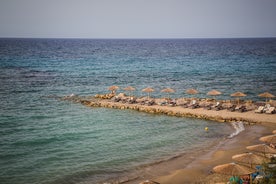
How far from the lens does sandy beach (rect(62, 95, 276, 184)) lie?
59.9ft

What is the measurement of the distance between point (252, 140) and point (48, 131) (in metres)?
17.9

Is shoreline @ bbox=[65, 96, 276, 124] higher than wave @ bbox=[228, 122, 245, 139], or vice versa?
shoreline @ bbox=[65, 96, 276, 124]

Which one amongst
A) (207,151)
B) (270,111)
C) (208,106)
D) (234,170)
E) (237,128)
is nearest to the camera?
(234,170)

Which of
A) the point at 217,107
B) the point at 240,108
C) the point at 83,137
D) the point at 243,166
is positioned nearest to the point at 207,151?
the point at 243,166

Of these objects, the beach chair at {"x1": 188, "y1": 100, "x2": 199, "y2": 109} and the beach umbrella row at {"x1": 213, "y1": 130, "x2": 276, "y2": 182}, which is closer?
the beach umbrella row at {"x1": 213, "y1": 130, "x2": 276, "y2": 182}

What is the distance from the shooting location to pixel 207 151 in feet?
74.9

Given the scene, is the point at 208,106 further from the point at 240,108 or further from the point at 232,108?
the point at 240,108

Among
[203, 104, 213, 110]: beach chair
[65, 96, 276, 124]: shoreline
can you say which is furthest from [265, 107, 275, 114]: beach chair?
[203, 104, 213, 110]: beach chair

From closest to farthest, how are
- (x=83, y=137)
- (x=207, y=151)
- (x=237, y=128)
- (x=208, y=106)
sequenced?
1. (x=207, y=151)
2. (x=83, y=137)
3. (x=237, y=128)
4. (x=208, y=106)

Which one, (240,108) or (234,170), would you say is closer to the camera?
(234,170)

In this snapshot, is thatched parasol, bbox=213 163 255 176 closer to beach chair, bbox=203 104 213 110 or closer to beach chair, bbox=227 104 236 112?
beach chair, bbox=227 104 236 112

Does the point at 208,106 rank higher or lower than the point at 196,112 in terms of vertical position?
higher

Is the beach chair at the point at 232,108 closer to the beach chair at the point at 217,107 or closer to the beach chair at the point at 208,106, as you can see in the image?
the beach chair at the point at 217,107

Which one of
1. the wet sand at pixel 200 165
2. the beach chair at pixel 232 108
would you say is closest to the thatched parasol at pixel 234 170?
the wet sand at pixel 200 165
